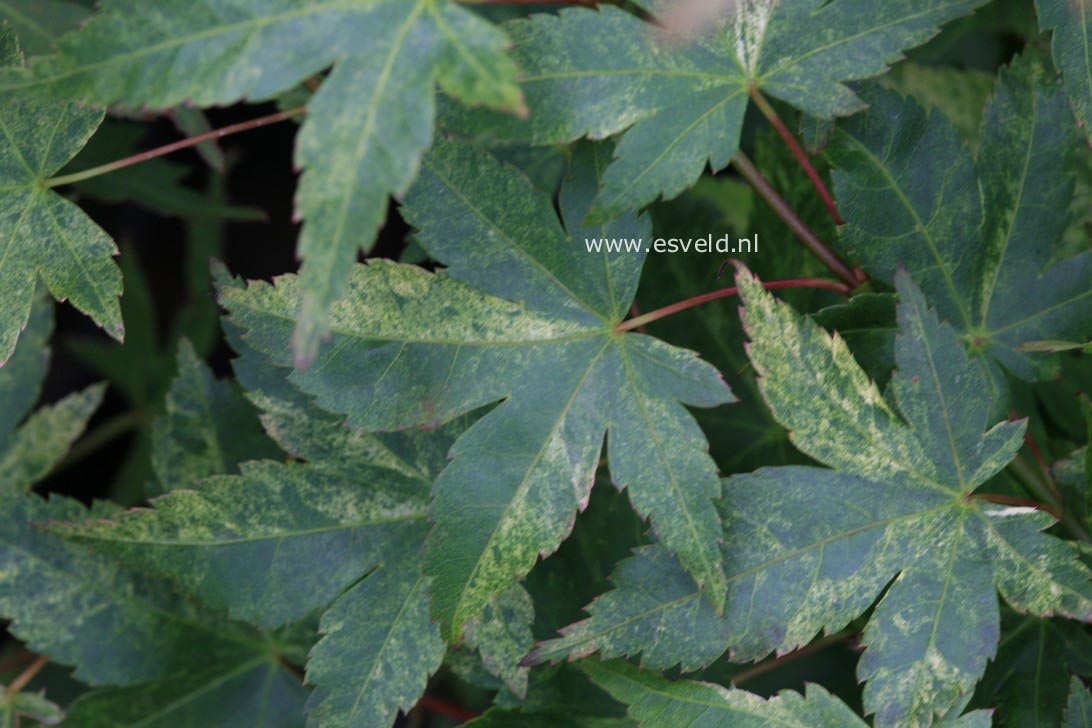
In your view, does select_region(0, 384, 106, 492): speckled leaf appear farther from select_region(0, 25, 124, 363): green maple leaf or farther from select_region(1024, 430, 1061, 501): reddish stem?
select_region(1024, 430, 1061, 501): reddish stem

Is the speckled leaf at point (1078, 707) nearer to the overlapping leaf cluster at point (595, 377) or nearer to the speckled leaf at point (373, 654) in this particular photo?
the overlapping leaf cluster at point (595, 377)

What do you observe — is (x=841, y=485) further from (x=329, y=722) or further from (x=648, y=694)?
(x=329, y=722)

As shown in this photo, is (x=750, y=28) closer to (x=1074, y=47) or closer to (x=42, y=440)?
(x=1074, y=47)

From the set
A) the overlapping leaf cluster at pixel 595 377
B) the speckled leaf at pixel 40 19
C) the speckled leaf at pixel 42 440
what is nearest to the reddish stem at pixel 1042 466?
the overlapping leaf cluster at pixel 595 377

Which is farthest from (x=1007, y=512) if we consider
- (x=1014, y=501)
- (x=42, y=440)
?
(x=42, y=440)

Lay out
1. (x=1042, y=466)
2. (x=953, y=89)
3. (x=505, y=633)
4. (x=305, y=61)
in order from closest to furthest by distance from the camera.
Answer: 1. (x=305, y=61)
2. (x=505, y=633)
3. (x=1042, y=466)
4. (x=953, y=89)

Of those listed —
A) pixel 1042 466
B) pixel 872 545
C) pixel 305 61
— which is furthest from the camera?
pixel 1042 466

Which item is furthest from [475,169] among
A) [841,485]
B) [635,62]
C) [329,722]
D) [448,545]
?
[329,722]
